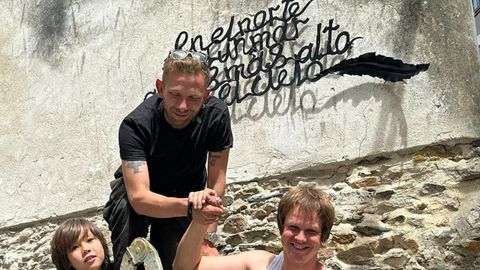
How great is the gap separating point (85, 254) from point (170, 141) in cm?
59

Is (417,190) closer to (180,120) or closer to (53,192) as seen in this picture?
(180,120)

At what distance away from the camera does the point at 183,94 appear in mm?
2348

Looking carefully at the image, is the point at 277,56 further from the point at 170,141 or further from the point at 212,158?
the point at 170,141

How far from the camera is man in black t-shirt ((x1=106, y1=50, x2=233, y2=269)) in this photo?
2352mm

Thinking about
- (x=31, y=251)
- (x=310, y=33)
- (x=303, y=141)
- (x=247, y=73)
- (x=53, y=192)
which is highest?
(x=310, y=33)

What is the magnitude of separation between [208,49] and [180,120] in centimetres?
266

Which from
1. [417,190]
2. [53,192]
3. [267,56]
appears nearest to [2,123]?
[53,192]

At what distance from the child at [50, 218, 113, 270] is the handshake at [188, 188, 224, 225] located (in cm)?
65

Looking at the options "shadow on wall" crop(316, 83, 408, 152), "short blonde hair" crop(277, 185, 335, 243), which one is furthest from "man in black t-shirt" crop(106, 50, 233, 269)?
"shadow on wall" crop(316, 83, 408, 152)

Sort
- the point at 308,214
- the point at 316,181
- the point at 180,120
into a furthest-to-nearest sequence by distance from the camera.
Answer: the point at 316,181 < the point at 180,120 < the point at 308,214

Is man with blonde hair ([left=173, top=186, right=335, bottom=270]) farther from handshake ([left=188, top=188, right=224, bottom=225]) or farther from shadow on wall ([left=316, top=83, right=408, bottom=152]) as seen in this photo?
shadow on wall ([left=316, top=83, right=408, bottom=152])

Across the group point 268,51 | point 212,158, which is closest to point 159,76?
point 268,51

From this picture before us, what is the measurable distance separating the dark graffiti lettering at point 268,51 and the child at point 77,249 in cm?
239

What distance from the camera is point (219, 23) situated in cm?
502
